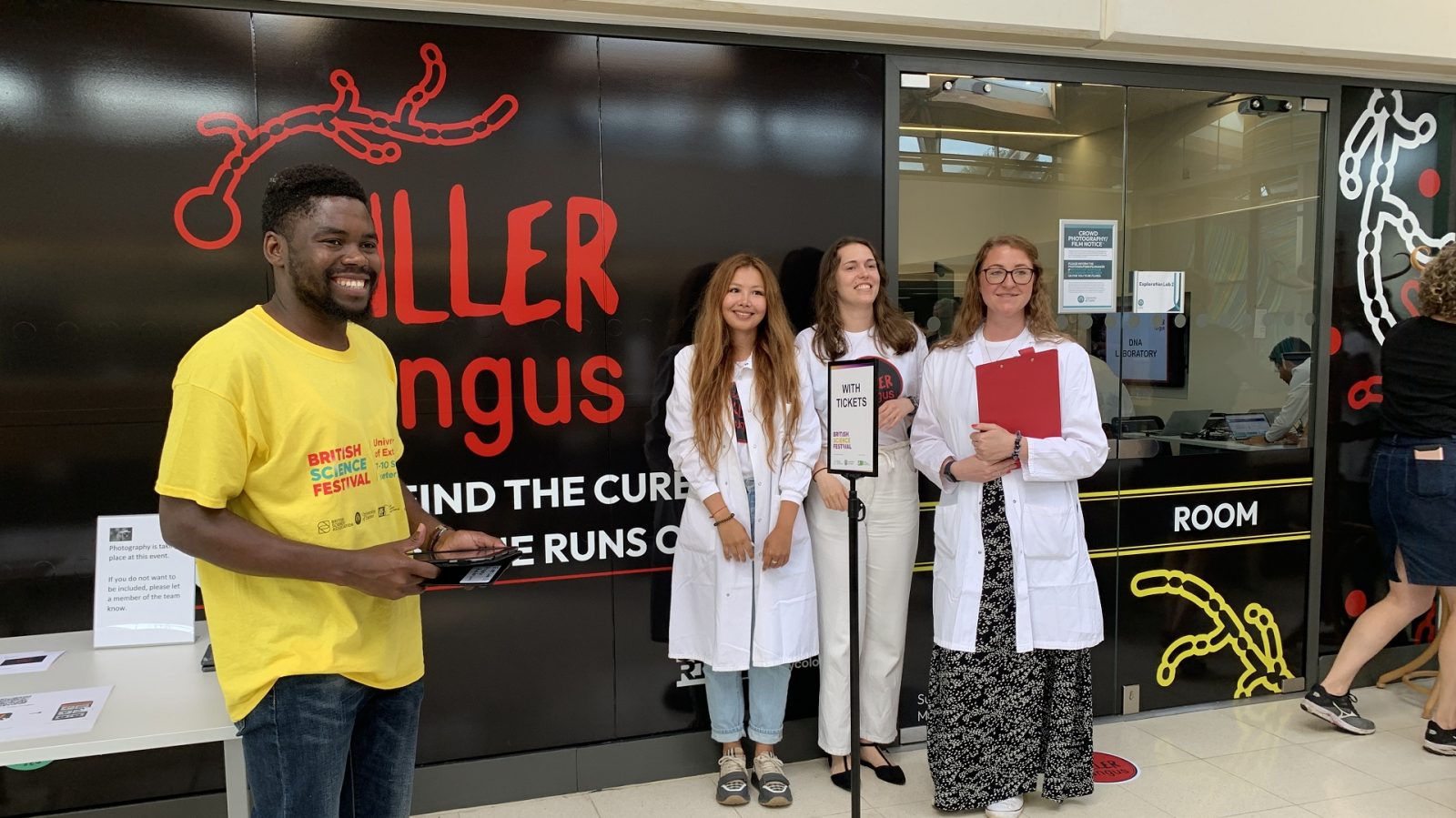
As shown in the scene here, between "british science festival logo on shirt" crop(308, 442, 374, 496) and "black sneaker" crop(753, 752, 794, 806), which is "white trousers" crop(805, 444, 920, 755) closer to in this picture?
"black sneaker" crop(753, 752, 794, 806)

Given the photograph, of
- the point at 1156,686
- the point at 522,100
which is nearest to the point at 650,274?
the point at 522,100

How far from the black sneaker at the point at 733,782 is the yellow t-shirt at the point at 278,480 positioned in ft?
5.47

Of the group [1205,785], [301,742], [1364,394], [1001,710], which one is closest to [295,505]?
[301,742]

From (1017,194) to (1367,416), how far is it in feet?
6.18

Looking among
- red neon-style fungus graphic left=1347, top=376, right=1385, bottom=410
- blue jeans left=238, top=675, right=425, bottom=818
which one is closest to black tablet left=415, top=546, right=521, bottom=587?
blue jeans left=238, top=675, right=425, bottom=818

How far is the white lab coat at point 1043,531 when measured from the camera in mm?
2691

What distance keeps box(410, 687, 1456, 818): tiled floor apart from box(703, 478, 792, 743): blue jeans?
0.73 feet

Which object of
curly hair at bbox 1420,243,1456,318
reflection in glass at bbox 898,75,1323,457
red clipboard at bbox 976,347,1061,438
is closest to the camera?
red clipboard at bbox 976,347,1061,438

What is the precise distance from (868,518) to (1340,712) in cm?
211

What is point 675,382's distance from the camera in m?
2.95

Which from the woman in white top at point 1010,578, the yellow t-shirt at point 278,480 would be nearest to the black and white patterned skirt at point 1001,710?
the woman in white top at point 1010,578

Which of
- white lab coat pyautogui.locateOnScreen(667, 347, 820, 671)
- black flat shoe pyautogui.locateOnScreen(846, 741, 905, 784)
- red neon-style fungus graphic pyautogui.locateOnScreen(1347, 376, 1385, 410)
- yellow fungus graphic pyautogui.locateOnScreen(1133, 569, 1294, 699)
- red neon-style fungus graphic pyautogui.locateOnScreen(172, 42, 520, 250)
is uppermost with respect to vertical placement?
red neon-style fungus graphic pyautogui.locateOnScreen(172, 42, 520, 250)

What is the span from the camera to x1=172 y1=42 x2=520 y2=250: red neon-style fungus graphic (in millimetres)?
2727

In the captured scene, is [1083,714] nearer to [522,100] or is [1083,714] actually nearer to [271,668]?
[271,668]
